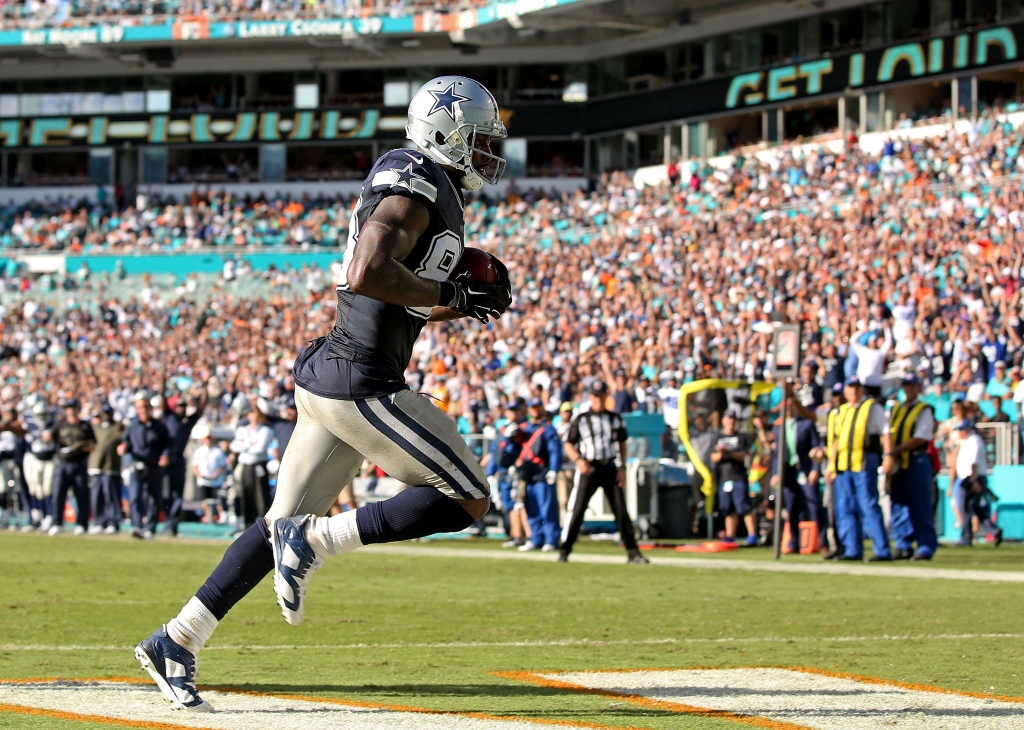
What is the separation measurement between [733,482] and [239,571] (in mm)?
12018

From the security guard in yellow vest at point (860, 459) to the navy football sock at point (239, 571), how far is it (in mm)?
9246

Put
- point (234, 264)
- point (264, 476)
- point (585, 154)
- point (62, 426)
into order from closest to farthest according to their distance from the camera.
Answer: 1. point (264, 476)
2. point (62, 426)
3. point (234, 264)
4. point (585, 154)

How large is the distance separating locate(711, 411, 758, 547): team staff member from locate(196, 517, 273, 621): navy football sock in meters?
11.9

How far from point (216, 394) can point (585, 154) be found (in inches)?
835

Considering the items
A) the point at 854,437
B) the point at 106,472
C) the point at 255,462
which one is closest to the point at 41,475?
the point at 106,472

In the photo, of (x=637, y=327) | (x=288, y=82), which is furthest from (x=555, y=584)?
(x=288, y=82)

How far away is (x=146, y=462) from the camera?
18.0 metres

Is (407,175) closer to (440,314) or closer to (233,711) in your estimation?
(440,314)

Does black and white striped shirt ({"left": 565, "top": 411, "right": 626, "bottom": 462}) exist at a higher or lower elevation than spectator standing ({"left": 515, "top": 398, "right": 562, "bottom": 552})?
higher

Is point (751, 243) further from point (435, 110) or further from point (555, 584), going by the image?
point (435, 110)

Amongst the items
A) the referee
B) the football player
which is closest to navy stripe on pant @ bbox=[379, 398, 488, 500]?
the football player

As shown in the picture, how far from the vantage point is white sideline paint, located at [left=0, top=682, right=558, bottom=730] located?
4.39 metres

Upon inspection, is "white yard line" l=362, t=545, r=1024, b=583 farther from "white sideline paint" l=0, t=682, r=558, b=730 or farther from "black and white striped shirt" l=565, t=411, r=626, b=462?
"white sideline paint" l=0, t=682, r=558, b=730

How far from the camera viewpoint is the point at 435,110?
4.91 m
